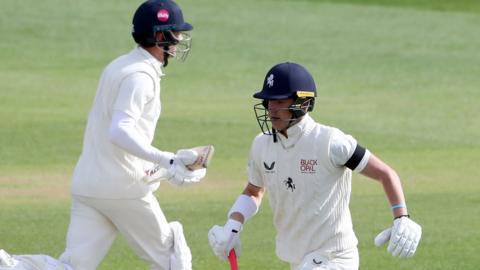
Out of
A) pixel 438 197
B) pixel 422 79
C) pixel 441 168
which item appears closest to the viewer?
pixel 438 197

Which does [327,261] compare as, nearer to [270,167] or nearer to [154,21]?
[270,167]

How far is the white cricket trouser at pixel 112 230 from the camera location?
28.2 feet

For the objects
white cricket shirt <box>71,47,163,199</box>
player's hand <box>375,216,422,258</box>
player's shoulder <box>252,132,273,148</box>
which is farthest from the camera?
white cricket shirt <box>71,47,163,199</box>

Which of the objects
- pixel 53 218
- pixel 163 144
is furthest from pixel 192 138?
pixel 53 218

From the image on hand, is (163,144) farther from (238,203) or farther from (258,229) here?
(238,203)

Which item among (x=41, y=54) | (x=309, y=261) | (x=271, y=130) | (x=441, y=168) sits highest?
(x=271, y=130)

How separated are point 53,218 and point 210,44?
A: 40.6 ft

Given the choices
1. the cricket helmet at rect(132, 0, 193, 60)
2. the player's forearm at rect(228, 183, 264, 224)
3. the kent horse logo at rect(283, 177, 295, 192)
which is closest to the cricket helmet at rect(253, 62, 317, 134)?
the kent horse logo at rect(283, 177, 295, 192)

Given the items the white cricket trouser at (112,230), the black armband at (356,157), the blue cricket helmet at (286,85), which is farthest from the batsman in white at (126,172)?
the black armband at (356,157)

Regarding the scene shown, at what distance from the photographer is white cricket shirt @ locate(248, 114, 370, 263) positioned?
781 centimetres

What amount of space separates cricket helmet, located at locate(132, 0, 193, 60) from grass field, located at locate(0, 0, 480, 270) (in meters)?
2.59

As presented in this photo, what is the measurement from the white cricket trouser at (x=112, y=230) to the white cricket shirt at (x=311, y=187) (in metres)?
1.21

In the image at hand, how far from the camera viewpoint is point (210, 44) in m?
24.8

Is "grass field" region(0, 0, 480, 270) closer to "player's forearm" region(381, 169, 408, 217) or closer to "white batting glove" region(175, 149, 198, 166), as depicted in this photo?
"white batting glove" region(175, 149, 198, 166)
